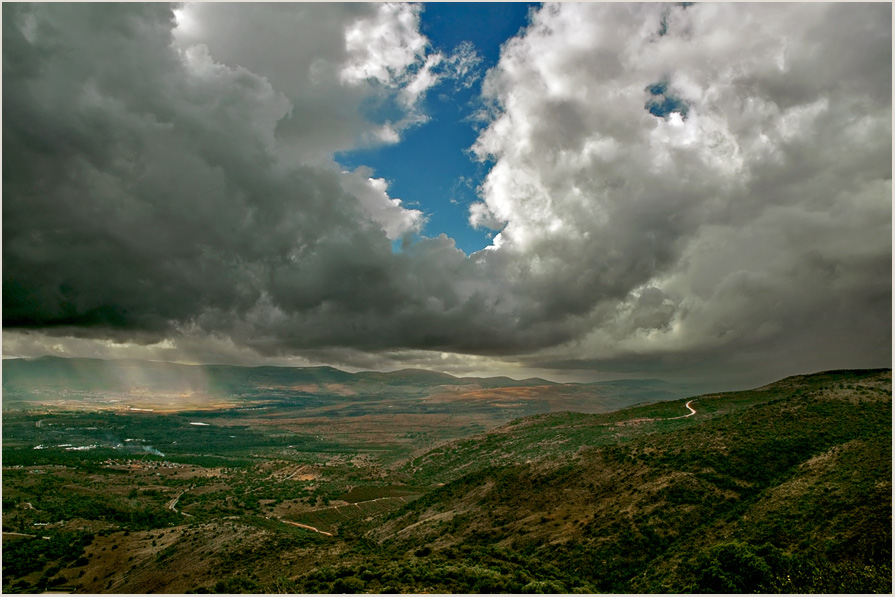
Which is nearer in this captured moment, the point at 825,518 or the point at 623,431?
the point at 825,518

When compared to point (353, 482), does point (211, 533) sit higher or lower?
higher

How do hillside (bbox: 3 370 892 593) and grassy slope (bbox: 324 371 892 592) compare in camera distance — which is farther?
hillside (bbox: 3 370 892 593)

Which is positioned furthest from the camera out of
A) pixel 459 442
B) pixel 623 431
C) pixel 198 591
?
pixel 459 442

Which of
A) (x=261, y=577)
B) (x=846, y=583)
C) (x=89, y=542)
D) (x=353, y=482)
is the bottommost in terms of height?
(x=353, y=482)

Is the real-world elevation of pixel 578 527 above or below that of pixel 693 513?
below

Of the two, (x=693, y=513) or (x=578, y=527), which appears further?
(x=578, y=527)

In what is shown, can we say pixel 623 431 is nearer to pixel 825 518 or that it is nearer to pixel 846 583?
pixel 825 518

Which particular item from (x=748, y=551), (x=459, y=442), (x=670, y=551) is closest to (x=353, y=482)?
(x=459, y=442)

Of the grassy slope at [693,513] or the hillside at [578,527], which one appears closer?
the grassy slope at [693,513]
